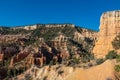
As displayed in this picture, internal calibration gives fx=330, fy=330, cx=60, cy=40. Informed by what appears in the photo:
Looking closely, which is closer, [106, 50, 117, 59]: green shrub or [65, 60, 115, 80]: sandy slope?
[65, 60, 115, 80]: sandy slope

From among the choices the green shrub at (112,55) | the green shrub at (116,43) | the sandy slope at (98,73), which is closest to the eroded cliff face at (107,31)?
the green shrub at (116,43)

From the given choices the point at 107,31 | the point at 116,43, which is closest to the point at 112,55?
the point at 116,43

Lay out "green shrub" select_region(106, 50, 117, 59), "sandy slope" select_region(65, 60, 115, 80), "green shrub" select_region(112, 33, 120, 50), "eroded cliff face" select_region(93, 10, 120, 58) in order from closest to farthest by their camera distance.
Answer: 1. "sandy slope" select_region(65, 60, 115, 80)
2. "green shrub" select_region(106, 50, 117, 59)
3. "green shrub" select_region(112, 33, 120, 50)
4. "eroded cliff face" select_region(93, 10, 120, 58)

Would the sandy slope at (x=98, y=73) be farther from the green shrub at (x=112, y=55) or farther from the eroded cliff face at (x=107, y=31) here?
the eroded cliff face at (x=107, y=31)

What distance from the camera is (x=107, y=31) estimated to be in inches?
3671

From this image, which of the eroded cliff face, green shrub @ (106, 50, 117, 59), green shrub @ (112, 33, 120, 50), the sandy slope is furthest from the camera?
the eroded cliff face

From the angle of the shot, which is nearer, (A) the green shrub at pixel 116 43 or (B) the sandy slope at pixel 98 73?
(B) the sandy slope at pixel 98 73

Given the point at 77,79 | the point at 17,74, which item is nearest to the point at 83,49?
the point at 17,74

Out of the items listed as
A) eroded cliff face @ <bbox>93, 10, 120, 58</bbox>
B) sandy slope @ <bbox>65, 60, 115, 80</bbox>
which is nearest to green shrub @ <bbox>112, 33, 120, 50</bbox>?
eroded cliff face @ <bbox>93, 10, 120, 58</bbox>

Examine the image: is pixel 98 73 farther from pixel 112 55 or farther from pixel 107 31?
pixel 107 31

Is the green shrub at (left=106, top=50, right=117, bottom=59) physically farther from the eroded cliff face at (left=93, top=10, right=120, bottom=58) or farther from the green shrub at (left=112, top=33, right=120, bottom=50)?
the eroded cliff face at (left=93, top=10, right=120, bottom=58)

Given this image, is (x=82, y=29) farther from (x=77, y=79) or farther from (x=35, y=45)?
(x=77, y=79)

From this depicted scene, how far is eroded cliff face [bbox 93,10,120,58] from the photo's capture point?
91312mm

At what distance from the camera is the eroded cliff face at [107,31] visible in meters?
91.3
